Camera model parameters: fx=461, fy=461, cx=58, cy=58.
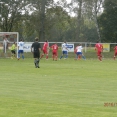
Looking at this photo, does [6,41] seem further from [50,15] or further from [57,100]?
[57,100]

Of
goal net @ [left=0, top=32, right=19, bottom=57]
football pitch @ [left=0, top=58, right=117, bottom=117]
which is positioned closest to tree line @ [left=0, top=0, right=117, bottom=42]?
goal net @ [left=0, top=32, right=19, bottom=57]

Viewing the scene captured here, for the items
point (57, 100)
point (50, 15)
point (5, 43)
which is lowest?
point (57, 100)

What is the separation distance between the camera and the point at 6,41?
49656 millimetres

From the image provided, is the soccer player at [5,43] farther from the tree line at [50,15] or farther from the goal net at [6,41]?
the tree line at [50,15]

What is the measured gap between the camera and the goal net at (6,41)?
49.6m

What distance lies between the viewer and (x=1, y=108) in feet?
37.9

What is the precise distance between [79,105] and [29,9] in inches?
2149

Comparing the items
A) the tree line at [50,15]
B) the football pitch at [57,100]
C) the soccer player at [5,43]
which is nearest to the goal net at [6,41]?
the soccer player at [5,43]

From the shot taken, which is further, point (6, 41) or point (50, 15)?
point (50, 15)

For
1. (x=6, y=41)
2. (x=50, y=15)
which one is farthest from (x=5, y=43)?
(x=50, y=15)

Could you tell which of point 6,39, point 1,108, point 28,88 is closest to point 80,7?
point 6,39

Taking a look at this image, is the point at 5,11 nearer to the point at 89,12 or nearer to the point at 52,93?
the point at 89,12

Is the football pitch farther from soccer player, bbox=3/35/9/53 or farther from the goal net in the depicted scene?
the goal net

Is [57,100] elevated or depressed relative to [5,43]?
depressed
